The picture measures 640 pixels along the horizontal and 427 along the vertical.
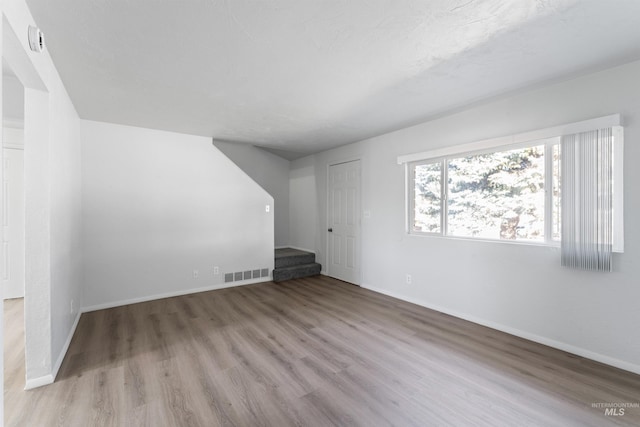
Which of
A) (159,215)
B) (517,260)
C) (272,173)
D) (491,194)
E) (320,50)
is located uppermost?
(320,50)

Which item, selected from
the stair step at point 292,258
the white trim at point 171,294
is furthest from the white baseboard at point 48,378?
the stair step at point 292,258

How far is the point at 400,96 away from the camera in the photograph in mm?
2857

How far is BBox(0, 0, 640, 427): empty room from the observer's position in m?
1.82

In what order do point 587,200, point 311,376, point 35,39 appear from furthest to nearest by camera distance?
point 587,200, point 311,376, point 35,39

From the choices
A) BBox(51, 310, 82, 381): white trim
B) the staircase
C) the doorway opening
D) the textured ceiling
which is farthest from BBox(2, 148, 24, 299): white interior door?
the staircase

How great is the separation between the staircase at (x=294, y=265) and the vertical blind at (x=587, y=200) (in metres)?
3.76

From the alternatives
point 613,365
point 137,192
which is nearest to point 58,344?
point 137,192

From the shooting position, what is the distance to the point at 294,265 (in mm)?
5387

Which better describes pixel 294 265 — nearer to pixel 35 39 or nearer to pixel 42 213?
pixel 42 213

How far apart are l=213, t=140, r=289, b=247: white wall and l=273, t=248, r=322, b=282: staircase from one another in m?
0.81

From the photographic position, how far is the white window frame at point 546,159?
7.64 feet

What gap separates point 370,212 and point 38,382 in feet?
13.2

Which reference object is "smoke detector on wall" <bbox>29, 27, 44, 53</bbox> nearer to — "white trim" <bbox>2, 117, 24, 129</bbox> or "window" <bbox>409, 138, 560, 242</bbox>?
"white trim" <bbox>2, 117, 24, 129</bbox>

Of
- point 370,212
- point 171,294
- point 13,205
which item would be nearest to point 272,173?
point 370,212
